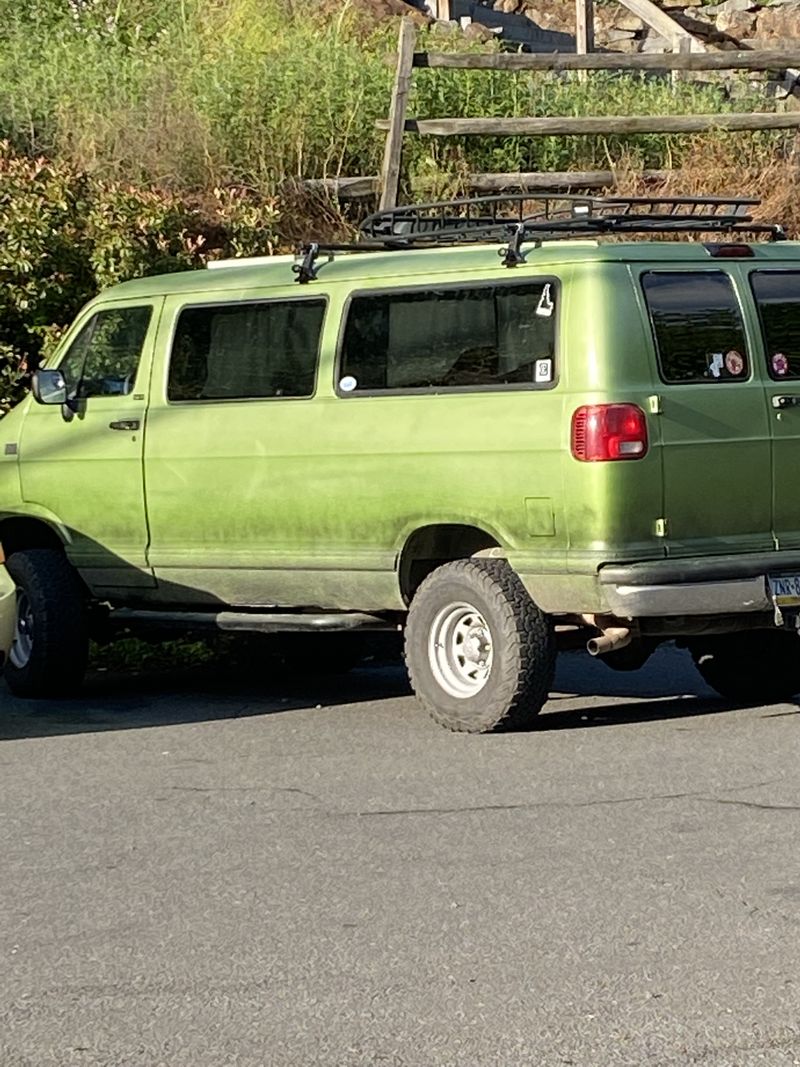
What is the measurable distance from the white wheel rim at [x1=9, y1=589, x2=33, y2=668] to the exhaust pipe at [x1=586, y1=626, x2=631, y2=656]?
3.22 metres

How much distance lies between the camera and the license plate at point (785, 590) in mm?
8922

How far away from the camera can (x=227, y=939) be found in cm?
591

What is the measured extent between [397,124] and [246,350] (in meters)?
6.76

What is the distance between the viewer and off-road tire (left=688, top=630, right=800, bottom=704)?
9.95 meters

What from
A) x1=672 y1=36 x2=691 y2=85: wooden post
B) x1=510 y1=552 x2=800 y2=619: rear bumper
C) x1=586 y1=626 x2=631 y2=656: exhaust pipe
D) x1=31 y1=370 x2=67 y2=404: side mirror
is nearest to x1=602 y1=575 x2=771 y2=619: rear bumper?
x1=510 y1=552 x2=800 y2=619: rear bumper

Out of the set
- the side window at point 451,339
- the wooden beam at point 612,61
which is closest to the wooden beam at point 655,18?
the wooden beam at point 612,61

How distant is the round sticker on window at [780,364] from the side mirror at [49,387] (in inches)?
147

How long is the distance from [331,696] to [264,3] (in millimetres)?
11822

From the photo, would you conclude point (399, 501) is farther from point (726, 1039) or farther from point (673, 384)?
point (726, 1039)

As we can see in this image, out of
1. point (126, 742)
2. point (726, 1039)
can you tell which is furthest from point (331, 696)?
point (726, 1039)

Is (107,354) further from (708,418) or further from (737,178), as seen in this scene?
(737,178)

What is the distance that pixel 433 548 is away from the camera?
377 inches

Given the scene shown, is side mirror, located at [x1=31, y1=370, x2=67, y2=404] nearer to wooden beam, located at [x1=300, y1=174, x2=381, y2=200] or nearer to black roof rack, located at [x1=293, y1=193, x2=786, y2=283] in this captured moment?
black roof rack, located at [x1=293, y1=193, x2=786, y2=283]

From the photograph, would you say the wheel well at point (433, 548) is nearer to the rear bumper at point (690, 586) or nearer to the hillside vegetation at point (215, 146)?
the rear bumper at point (690, 586)
